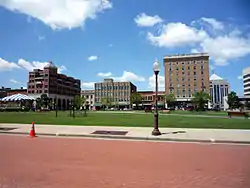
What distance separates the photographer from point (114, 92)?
156000 millimetres

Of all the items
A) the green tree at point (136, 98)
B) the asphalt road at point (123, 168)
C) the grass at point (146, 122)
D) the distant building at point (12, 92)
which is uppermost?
the distant building at point (12, 92)

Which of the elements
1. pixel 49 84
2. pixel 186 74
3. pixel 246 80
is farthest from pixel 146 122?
pixel 246 80

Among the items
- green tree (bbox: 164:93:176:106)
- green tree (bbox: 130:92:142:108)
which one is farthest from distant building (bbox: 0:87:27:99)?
green tree (bbox: 164:93:176:106)

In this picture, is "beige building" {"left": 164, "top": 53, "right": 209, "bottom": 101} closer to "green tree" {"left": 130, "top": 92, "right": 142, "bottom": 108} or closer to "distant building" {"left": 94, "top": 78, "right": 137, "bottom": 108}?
"green tree" {"left": 130, "top": 92, "right": 142, "bottom": 108}

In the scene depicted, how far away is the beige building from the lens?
12694 centimetres

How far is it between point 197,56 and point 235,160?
12610 cm

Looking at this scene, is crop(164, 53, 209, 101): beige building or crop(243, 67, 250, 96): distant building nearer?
crop(164, 53, 209, 101): beige building

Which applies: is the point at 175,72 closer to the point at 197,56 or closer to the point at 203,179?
the point at 197,56

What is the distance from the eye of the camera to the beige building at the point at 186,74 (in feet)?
416

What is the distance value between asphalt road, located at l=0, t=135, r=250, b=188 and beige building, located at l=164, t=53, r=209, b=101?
121471 mm

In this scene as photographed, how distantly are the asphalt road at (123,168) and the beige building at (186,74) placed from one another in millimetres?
121471

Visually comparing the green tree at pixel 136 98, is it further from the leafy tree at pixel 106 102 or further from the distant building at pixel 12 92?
the distant building at pixel 12 92

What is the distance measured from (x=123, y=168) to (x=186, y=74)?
414ft

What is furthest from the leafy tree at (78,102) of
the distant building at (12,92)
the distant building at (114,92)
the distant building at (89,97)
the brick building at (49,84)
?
the distant building at (12,92)
